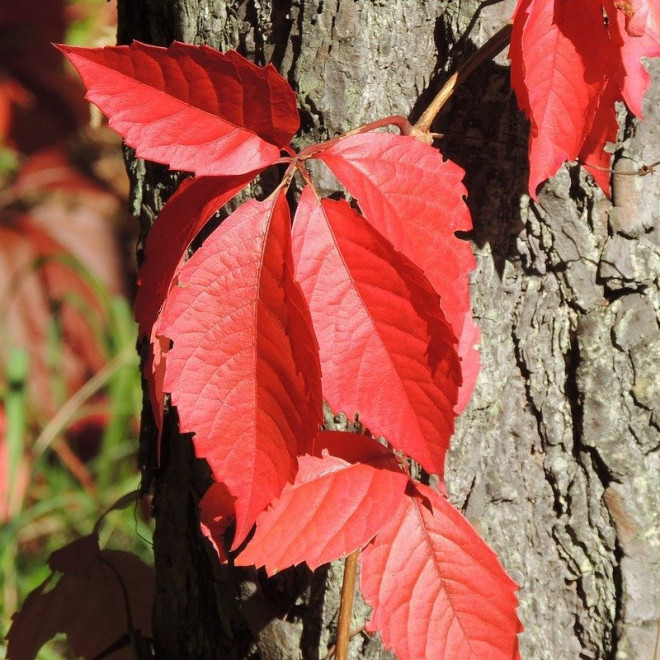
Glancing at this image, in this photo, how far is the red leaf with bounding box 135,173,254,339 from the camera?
646 millimetres

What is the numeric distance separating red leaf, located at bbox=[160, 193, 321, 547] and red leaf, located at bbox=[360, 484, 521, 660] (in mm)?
170

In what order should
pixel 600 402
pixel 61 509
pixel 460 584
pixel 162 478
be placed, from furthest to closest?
pixel 61 509 < pixel 162 478 < pixel 600 402 < pixel 460 584

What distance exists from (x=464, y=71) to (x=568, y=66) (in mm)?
129

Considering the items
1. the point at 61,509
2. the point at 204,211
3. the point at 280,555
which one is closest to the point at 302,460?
the point at 280,555

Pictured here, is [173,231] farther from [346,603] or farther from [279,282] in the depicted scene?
[346,603]

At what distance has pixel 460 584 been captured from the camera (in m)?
0.74

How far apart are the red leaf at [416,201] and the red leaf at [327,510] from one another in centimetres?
16

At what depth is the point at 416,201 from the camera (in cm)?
64

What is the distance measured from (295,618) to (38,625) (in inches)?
14.9

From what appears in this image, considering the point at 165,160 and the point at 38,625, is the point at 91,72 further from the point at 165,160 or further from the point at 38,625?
the point at 38,625

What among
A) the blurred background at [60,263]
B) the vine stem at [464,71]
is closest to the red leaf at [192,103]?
Answer: the vine stem at [464,71]

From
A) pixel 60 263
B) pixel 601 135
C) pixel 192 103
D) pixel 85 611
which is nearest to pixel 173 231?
pixel 192 103

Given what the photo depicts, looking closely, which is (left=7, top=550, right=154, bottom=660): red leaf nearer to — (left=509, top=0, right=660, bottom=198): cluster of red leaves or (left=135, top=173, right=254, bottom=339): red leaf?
(left=135, top=173, right=254, bottom=339): red leaf

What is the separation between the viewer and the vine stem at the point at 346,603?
790 millimetres
